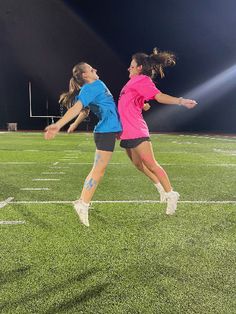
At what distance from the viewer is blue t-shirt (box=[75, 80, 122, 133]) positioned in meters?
4.43

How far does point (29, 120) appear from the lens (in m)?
38.7

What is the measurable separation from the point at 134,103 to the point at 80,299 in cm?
269

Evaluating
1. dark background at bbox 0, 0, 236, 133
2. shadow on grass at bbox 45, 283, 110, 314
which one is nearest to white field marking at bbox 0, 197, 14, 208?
shadow on grass at bbox 45, 283, 110, 314

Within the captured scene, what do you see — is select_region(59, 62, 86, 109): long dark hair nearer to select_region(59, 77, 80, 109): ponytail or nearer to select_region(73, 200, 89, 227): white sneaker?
select_region(59, 77, 80, 109): ponytail

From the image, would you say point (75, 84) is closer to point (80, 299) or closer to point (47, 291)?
point (47, 291)

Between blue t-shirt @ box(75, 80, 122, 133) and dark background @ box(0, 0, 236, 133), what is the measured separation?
30.5m

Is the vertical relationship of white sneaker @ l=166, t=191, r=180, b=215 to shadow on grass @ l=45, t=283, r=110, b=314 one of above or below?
below

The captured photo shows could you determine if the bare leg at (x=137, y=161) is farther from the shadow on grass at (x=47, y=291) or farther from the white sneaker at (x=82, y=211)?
the shadow on grass at (x=47, y=291)

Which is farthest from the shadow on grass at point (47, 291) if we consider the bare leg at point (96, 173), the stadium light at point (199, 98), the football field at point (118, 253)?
the stadium light at point (199, 98)

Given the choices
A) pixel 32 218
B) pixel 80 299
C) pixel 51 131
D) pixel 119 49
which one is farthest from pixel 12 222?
pixel 119 49

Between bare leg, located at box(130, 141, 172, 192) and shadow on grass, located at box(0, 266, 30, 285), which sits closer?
shadow on grass, located at box(0, 266, 30, 285)

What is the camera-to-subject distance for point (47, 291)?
2703mm

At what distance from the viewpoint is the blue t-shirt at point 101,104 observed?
4.43 meters

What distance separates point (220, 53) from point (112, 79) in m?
9.52
